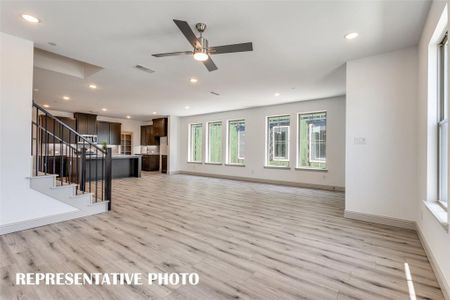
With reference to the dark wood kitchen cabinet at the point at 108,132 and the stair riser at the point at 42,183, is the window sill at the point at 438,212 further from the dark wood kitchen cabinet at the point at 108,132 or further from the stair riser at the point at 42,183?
the dark wood kitchen cabinet at the point at 108,132

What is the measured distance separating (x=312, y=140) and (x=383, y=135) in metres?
3.58

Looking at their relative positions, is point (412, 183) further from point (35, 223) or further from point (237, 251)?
point (35, 223)

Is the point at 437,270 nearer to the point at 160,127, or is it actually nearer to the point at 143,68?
the point at 143,68

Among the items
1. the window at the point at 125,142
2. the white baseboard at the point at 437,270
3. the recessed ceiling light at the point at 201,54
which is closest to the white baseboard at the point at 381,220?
the white baseboard at the point at 437,270

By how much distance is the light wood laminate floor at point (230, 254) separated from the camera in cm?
187

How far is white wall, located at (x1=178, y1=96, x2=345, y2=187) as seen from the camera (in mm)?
6488

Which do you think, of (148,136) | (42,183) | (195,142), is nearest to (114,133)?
(148,136)

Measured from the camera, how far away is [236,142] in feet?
29.8

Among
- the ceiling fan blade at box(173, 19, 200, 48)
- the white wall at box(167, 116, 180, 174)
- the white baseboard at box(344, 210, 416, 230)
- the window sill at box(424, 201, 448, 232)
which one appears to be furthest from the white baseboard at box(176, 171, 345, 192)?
the ceiling fan blade at box(173, 19, 200, 48)

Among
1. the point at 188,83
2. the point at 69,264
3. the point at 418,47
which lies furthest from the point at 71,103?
the point at 418,47

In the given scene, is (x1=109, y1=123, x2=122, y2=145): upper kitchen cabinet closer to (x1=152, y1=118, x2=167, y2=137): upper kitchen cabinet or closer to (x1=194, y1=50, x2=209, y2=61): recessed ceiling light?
(x1=152, y1=118, x2=167, y2=137): upper kitchen cabinet

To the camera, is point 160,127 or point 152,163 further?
point 152,163

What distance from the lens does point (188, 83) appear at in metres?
5.31

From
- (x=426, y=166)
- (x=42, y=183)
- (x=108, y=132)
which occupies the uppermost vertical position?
(x=108, y=132)
